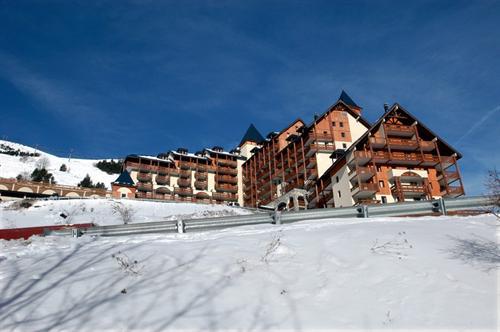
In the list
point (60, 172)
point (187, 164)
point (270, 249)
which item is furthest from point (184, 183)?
point (60, 172)

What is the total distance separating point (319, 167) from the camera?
2618 inches

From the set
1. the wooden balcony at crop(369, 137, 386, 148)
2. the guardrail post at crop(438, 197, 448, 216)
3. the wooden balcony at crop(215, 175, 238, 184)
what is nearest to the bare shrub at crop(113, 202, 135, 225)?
the wooden balcony at crop(369, 137, 386, 148)

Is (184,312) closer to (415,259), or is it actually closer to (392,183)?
(415,259)

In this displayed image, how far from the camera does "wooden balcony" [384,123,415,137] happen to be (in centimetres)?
5475

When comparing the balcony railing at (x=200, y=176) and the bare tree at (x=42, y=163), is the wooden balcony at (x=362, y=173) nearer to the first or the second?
the balcony railing at (x=200, y=176)

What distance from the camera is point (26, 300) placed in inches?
293

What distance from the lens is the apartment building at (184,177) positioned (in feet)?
287

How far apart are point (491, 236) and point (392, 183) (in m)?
43.4

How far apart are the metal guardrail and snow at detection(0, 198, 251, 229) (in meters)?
26.0

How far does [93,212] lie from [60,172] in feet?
399

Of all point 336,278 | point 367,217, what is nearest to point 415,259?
point 336,278

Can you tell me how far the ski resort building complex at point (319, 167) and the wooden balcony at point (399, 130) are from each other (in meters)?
0.13

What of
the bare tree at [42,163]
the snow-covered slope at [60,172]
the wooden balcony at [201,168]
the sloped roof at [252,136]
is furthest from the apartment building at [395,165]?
the bare tree at [42,163]

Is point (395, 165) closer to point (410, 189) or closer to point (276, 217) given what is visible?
point (410, 189)
